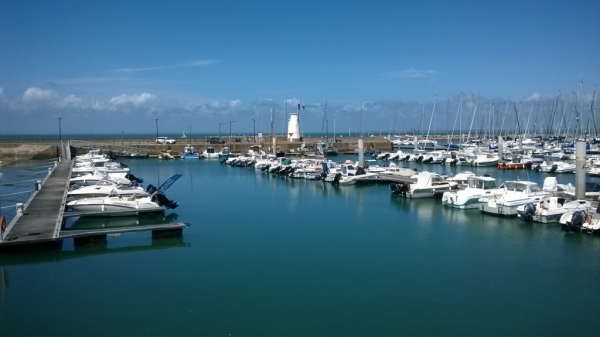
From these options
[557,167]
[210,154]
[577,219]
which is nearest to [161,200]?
[577,219]

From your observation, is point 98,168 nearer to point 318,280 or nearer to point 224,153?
point 318,280

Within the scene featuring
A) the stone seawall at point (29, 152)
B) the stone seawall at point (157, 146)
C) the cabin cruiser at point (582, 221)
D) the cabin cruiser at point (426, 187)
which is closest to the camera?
→ the cabin cruiser at point (582, 221)

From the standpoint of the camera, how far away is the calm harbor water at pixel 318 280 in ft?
43.5

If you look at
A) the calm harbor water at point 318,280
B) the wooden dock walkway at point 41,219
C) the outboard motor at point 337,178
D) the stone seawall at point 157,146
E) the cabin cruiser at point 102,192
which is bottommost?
the calm harbor water at point 318,280

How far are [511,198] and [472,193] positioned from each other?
9.14 feet

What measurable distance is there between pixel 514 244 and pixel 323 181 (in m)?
24.0

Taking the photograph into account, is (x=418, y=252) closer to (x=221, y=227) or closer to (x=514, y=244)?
(x=514, y=244)

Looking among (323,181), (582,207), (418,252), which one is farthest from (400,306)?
(323,181)

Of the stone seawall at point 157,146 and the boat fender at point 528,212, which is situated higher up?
the stone seawall at point 157,146

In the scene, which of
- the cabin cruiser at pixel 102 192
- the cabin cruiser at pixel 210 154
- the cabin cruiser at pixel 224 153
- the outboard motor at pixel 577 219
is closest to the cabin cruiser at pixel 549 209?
the outboard motor at pixel 577 219

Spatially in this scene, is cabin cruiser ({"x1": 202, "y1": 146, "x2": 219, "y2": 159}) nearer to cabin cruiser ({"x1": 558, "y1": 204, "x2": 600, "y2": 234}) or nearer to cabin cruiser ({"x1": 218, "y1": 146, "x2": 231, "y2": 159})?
cabin cruiser ({"x1": 218, "y1": 146, "x2": 231, "y2": 159})

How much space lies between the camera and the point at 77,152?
71.6 m

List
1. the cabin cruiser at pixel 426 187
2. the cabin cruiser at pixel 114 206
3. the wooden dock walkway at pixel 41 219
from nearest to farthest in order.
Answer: the wooden dock walkway at pixel 41 219 → the cabin cruiser at pixel 114 206 → the cabin cruiser at pixel 426 187

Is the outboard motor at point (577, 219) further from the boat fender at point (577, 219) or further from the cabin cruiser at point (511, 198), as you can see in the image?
the cabin cruiser at point (511, 198)
